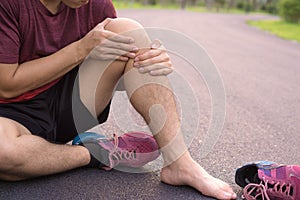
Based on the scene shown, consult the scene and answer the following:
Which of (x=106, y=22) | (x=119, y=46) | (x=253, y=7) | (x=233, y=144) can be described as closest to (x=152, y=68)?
(x=119, y=46)

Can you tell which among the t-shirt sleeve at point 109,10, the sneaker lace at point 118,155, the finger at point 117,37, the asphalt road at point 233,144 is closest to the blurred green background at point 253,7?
the asphalt road at point 233,144

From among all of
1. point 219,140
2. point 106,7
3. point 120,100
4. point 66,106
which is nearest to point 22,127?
point 66,106

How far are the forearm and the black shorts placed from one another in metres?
0.08

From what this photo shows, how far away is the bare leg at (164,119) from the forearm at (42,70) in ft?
0.59

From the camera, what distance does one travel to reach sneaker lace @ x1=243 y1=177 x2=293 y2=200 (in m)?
2.11

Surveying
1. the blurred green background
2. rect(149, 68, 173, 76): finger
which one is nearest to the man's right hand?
rect(149, 68, 173, 76): finger

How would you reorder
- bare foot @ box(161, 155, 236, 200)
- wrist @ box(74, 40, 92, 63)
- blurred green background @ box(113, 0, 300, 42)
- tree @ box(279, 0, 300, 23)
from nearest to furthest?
bare foot @ box(161, 155, 236, 200) < wrist @ box(74, 40, 92, 63) < blurred green background @ box(113, 0, 300, 42) < tree @ box(279, 0, 300, 23)

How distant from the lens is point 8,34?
7.01ft

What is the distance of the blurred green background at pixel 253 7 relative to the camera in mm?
20691

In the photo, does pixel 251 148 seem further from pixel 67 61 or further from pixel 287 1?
pixel 287 1

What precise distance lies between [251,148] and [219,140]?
23 centimetres

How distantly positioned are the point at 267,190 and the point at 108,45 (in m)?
0.96

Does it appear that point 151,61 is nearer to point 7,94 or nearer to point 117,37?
point 117,37

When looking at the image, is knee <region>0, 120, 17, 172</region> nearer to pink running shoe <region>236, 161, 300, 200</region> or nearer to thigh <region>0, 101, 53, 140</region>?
thigh <region>0, 101, 53, 140</region>
